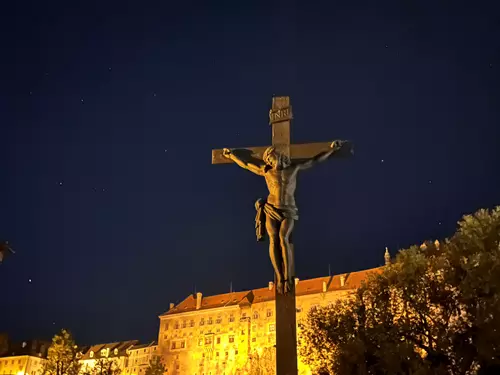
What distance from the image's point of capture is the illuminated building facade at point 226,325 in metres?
86.6

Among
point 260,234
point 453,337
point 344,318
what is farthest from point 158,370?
point 260,234

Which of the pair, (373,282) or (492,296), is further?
(373,282)

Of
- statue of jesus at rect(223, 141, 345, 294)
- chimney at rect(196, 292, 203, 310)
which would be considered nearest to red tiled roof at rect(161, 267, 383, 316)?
chimney at rect(196, 292, 203, 310)

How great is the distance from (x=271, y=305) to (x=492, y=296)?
71842 millimetres

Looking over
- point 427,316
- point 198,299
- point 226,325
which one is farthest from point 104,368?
point 198,299

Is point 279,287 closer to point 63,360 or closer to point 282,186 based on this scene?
point 282,186

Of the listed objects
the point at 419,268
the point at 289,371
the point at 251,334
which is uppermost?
the point at 251,334

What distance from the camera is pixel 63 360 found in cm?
4175

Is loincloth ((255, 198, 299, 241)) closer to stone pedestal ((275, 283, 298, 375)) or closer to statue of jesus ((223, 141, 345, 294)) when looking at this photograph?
statue of jesus ((223, 141, 345, 294))

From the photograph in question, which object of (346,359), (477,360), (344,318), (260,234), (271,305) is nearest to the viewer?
(260,234)

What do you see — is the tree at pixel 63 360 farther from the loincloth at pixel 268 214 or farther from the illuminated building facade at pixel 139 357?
the illuminated building facade at pixel 139 357

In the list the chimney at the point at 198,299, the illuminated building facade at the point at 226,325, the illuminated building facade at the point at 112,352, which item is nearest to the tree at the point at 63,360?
the illuminated building facade at the point at 226,325

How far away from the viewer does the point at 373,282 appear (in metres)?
22.4

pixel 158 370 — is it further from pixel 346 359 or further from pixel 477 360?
pixel 477 360
